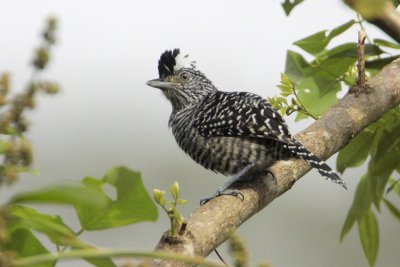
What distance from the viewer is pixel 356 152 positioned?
137 inches

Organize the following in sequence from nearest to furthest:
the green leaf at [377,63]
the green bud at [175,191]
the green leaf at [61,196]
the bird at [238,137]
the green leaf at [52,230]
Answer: the green leaf at [61,196] → the green leaf at [52,230] → the green bud at [175,191] → the green leaf at [377,63] → the bird at [238,137]

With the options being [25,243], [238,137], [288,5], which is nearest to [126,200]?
[25,243]

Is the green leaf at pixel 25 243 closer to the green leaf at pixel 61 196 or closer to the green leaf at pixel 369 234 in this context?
the green leaf at pixel 61 196

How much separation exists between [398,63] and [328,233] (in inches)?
242

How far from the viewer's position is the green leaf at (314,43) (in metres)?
3.44

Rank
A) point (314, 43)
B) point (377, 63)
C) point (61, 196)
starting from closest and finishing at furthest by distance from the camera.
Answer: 1. point (61, 196)
2. point (314, 43)
3. point (377, 63)

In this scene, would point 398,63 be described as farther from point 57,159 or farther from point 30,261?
point 57,159

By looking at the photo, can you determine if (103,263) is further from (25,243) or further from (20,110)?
(20,110)

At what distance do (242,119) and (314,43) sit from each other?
110cm

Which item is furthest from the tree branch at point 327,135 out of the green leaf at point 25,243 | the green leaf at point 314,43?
the green leaf at point 25,243

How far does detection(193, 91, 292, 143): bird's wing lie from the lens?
4328mm

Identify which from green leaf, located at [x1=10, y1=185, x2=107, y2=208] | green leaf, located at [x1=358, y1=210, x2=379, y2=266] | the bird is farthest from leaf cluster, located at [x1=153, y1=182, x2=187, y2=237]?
the bird

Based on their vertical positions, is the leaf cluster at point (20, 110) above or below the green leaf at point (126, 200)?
above

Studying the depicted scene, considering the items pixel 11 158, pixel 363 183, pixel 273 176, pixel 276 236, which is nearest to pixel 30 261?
pixel 11 158
